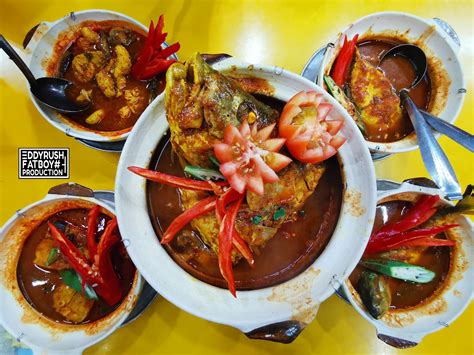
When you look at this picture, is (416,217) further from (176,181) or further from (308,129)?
(176,181)

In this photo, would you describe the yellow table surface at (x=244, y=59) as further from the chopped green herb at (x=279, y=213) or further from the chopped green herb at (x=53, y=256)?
the chopped green herb at (x=279, y=213)

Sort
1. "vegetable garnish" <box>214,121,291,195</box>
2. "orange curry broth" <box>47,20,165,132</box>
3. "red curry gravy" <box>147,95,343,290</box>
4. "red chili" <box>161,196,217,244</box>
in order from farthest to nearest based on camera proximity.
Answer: "orange curry broth" <box>47,20,165,132</box> → "red curry gravy" <box>147,95,343,290</box> → "red chili" <box>161,196,217,244</box> → "vegetable garnish" <box>214,121,291,195</box>

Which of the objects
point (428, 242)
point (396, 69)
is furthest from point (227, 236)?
point (396, 69)

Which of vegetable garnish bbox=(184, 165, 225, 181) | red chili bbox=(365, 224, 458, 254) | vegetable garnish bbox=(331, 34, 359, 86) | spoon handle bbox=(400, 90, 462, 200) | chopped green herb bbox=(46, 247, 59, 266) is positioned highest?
vegetable garnish bbox=(331, 34, 359, 86)

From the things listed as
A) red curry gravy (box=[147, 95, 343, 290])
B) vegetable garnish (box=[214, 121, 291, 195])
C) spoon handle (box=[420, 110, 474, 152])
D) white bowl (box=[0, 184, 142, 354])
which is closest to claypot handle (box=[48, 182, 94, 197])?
white bowl (box=[0, 184, 142, 354])

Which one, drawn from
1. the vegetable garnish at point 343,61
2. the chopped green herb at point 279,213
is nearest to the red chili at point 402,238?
the chopped green herb at point 279,213

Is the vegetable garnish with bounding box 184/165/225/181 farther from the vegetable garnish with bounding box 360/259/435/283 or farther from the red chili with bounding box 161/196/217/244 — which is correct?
the vegetable garnish with bounding box 360/259/435/283
